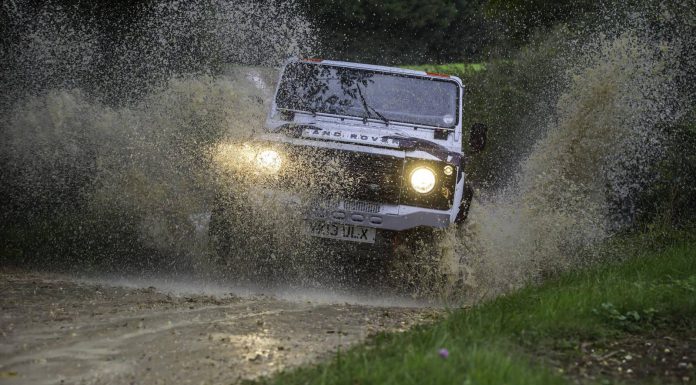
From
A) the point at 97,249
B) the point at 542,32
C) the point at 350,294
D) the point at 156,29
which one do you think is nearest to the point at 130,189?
the point at 97,249

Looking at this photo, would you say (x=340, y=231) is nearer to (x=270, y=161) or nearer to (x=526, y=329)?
(x=270, y=161)

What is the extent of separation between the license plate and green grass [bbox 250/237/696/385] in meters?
1.40

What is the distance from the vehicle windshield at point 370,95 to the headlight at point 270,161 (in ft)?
5.20

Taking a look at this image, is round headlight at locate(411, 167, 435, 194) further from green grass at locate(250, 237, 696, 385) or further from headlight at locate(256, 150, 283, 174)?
green grass at locate(250, 237, 696, 385)

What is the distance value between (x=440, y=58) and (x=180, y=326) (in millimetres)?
39647

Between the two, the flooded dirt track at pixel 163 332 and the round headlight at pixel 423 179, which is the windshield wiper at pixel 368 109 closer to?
the round headlight at pixel 423 179

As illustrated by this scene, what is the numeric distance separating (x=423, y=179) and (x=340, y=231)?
821mm

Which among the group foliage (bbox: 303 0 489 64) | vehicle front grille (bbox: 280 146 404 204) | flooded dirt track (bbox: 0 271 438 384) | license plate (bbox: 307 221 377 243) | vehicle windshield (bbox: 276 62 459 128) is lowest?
flooded dirt track (bbox: 0 271 438 384)

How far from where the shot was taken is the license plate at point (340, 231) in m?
7.52

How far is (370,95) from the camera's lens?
929cm

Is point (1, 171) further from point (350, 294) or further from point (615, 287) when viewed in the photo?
point (615, 287)

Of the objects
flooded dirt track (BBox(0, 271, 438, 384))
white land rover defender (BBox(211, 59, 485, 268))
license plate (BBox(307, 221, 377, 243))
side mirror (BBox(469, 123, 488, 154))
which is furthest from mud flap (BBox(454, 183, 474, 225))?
flooded dirt track (BBox(0, 271, 438, 384))

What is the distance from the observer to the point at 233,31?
16.8 m

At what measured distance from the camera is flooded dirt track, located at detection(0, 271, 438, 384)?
4.70 meters
